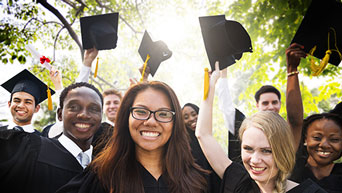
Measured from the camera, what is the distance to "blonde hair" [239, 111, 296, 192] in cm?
206

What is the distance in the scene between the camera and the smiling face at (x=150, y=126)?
2.16 m

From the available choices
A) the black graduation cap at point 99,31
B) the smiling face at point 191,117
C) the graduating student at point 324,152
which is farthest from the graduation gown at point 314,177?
the black graduation cap at point 99,31

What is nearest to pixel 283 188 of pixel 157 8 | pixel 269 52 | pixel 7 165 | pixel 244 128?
pixel 244 128

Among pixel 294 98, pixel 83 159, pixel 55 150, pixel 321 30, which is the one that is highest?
pixel 321 30

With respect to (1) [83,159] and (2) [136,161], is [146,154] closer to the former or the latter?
(2) [136,161]

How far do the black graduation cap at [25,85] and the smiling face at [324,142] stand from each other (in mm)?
3314

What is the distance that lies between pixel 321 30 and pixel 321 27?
3cm

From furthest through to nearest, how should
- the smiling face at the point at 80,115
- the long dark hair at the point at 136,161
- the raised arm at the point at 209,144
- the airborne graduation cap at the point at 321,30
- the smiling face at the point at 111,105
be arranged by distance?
the smiling face at the point at 111,105 → the airborne graduation cap at the point at 321,30 → the smiling face at the point at 80,115 → the raised arm at the point at 209,144 → the long dark hair at the point at 136,161

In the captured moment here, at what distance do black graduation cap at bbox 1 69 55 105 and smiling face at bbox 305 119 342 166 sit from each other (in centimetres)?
331

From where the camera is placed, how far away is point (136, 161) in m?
2.25

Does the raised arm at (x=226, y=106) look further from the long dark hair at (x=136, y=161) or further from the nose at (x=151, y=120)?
the nose at (x=151, y=120)

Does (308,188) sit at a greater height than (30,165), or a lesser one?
lesser

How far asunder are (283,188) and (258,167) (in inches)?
8.8

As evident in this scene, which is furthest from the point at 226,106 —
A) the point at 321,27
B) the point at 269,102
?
the point at 321,27
